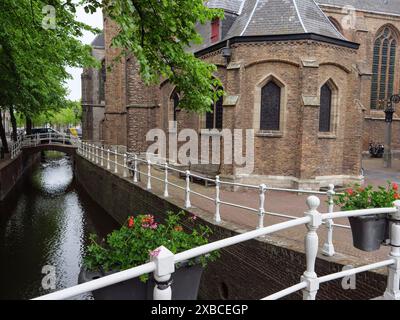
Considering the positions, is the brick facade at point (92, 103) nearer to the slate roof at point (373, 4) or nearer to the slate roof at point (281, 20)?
the slate roof at point (373, 4)

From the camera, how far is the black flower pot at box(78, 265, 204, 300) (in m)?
2.12

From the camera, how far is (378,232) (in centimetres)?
314

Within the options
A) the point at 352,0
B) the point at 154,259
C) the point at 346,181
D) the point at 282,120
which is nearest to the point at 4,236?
the point at 282,120

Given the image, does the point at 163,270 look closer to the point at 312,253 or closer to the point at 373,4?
the point at 312,253

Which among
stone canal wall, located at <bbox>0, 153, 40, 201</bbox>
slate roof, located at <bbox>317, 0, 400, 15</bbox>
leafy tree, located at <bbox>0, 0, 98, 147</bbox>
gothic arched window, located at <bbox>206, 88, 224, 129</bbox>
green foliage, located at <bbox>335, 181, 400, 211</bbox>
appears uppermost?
slate roof, located at <bbox>317, 0, 400, 15</bbox>

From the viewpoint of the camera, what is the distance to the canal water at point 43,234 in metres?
8.33

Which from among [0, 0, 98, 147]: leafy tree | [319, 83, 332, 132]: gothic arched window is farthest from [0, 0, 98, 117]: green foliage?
[319, 83, 332, 132]: gothic arched window

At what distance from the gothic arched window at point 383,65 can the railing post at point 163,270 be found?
26493 mm

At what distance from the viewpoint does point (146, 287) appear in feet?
7.16

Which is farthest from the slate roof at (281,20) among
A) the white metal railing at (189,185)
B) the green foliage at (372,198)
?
the green foliage at (372,198)

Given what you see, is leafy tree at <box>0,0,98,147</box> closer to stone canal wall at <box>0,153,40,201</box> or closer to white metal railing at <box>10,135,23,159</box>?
stone canal wall at <box>0,153,40,201</box>

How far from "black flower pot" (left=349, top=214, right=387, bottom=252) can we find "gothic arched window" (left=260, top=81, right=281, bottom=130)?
30.5 feet
